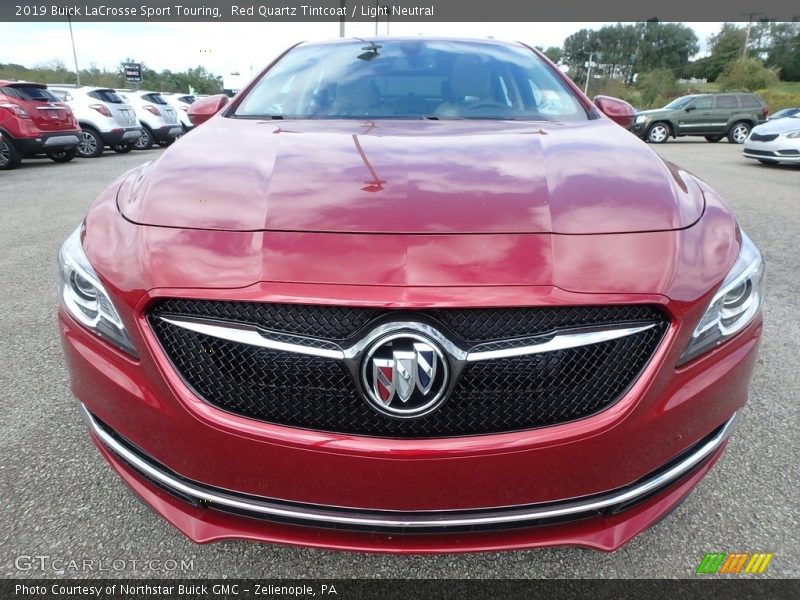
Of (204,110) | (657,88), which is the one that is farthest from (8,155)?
(657,88)

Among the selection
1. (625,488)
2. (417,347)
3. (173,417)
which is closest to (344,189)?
(417,347)

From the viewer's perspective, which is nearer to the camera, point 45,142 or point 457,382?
point 457,382

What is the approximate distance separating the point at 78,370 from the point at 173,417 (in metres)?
0.37

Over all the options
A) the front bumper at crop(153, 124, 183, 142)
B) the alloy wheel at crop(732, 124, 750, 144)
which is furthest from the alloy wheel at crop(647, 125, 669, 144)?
the front bumper at crop(153, 124, 183, 142)

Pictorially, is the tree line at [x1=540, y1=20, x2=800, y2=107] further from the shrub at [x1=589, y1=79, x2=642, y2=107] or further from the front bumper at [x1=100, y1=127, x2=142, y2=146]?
the front bumper at [x1=100, y1=127, x2=142, y2=146]

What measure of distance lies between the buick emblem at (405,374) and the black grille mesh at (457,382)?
0.11 feet

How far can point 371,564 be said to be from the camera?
1615mm

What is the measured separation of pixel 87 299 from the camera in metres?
1.40

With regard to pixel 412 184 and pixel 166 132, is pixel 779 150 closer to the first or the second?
pixel 412 184

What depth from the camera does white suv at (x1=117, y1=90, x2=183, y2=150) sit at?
14383 mm

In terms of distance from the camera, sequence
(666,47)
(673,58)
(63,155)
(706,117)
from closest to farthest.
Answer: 1. (63,155)
2. (706,117)
3. (673,58)
4. (666,47)

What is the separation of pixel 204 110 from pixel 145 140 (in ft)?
44.1

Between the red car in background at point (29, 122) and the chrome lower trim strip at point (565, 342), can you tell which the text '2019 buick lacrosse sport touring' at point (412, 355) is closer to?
the chrome lower trim strip at point (565, 342)

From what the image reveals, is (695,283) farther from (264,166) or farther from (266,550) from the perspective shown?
(266,550)
